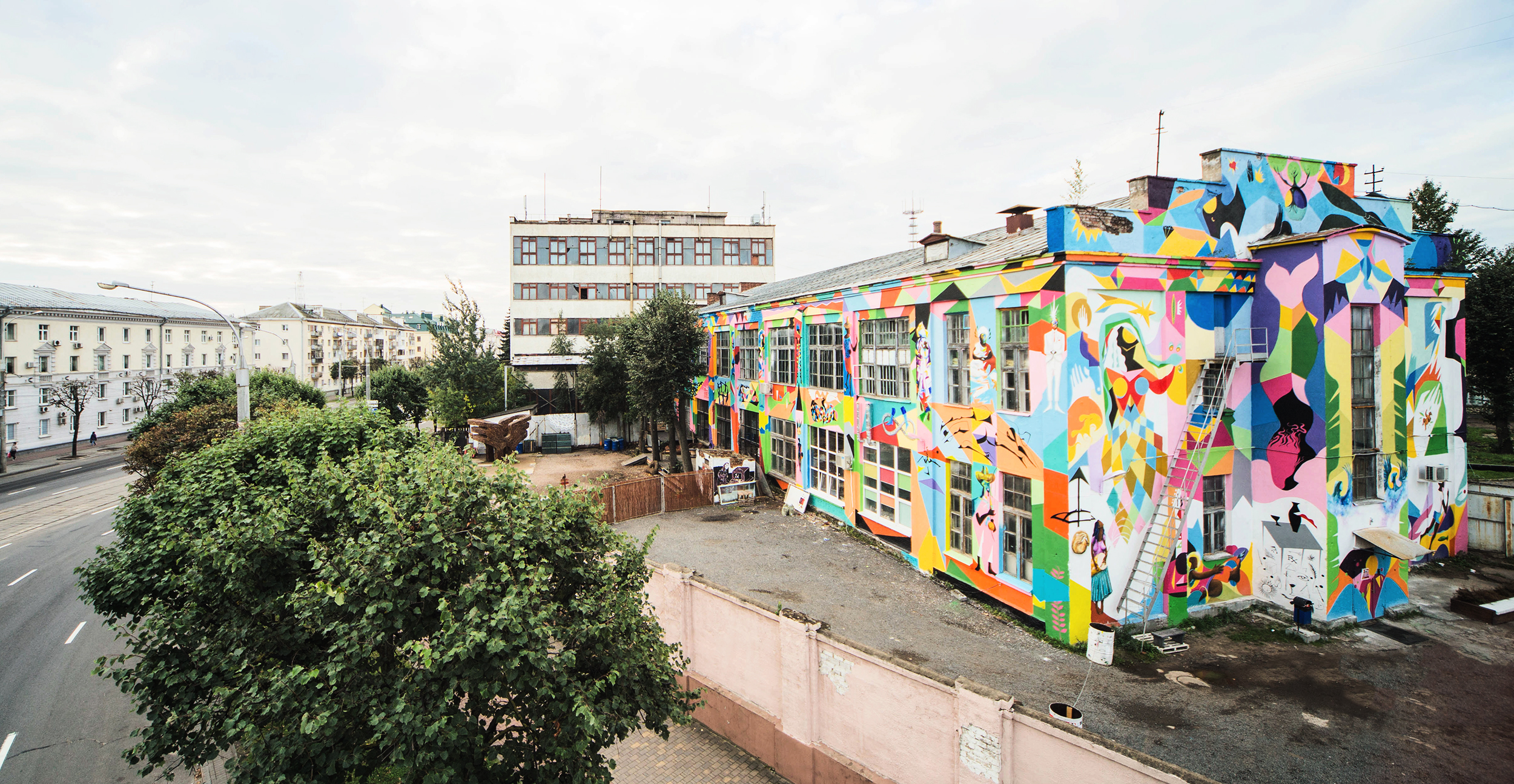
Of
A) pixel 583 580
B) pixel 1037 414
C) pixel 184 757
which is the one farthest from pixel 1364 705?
pixel 184 757

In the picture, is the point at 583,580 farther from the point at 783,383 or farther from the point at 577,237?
the point at 577,237

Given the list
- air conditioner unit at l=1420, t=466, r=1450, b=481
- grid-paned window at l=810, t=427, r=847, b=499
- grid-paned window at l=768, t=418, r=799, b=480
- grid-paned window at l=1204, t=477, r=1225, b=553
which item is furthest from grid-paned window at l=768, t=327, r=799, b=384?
air conditioner unit at l=1420, t=466, r=1450, b=481

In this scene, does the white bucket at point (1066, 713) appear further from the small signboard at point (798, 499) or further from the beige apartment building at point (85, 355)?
the beige apartment building at point (85, 355)

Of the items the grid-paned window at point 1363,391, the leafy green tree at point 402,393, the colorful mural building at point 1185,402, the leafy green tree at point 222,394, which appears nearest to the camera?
the colorful mural building at point 1185,402

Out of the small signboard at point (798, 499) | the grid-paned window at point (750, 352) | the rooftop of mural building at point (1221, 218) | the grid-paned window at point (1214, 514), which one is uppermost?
the rooftop of mural building at point (1221, 218)

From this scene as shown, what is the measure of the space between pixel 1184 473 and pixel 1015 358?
3.85 meters

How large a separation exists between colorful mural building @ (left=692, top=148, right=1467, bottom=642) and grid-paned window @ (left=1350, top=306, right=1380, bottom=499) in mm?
39

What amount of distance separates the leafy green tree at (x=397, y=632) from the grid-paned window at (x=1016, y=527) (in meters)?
8.10

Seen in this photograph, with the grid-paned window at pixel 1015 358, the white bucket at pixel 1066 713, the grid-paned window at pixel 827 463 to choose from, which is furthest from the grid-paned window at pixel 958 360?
the white bucket at pixel 1066 713

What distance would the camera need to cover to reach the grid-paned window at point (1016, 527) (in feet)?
41.6

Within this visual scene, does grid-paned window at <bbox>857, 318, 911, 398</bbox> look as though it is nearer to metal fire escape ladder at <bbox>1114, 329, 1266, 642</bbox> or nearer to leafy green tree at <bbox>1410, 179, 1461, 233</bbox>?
metal fire escape ladder at <bbox>1114, 329, 1266, 642</bbox>

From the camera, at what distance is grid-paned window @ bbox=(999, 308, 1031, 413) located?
12.6 meters

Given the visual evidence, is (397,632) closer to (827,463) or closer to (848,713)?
(848,713)

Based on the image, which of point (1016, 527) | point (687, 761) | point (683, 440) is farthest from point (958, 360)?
point (683, 440)
